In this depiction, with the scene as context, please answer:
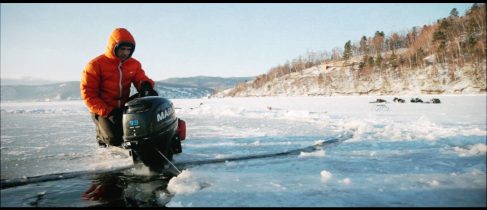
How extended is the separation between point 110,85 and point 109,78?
0.33 feet

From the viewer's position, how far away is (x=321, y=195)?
9.44 feet

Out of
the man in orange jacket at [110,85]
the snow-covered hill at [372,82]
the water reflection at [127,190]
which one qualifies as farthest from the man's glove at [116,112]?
the snow-covered hill at [372,82]

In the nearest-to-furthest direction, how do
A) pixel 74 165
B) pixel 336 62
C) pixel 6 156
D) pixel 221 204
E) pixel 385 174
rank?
pixel 221 204 → pixel 385 174 → pixel 74 165 → pixel 6 156 → pixel 336 62

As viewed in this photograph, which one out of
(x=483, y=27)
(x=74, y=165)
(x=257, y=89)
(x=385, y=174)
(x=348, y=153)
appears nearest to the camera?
(x=385, y=174)

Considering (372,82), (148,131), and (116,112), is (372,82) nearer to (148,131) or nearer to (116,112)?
(116,112)

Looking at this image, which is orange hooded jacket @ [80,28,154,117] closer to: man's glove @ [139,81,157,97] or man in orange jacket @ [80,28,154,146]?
man in orange jacket @ [80,28,154,146]

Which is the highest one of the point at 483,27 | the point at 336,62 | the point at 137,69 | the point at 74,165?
the point at 336,62

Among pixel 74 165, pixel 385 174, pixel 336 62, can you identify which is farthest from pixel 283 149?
pixel 336 62

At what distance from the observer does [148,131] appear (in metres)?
3.84

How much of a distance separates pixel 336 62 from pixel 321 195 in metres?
136

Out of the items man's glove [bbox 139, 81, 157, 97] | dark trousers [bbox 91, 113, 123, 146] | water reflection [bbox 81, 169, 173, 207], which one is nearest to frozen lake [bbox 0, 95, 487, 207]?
water reflection [bbox 81, 169, 173, 207]

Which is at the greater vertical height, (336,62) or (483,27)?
(336,62)

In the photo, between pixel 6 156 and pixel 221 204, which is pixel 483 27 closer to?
pixel 221 204

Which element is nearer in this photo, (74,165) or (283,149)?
(74,165)
